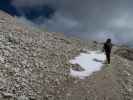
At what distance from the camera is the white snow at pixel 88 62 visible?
74.9 ft

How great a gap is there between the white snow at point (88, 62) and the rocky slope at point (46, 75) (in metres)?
0.52

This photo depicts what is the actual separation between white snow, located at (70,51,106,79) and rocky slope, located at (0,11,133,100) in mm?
517

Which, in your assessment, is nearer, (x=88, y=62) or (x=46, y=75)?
(x=46, y=75)

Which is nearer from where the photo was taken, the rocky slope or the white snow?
the rocky slope

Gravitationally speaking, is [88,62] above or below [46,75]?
above

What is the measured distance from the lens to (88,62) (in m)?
25.5

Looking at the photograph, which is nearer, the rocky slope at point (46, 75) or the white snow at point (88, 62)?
the rocky slope at point (46, 75)

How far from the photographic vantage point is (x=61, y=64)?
2308 cm

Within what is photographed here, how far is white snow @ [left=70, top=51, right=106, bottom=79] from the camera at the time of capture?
2283 centimetres

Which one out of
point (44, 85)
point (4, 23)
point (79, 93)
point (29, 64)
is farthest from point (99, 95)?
point (4, 23)

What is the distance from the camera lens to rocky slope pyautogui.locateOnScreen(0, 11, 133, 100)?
19.0 meters

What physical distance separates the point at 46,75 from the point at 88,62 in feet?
18.3

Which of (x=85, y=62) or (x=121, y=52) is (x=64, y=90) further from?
(x=121, y=52)

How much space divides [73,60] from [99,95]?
17.9 ft
